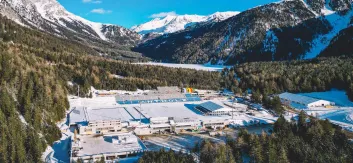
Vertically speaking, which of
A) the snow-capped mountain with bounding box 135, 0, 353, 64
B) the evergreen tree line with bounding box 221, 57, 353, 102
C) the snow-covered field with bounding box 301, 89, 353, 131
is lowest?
the snow-covered field with bounding box 301, 89, 353, 131

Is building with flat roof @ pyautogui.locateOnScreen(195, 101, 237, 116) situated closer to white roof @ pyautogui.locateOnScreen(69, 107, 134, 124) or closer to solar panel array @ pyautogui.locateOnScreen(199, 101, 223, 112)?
solar panel array @ pyautogui.locateOnScreen(199, 101, 223, 112)

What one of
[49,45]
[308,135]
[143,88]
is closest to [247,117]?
[308,135]

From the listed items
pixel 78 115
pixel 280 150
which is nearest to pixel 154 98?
pixel 78 115

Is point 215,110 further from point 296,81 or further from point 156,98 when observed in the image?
point 296,81

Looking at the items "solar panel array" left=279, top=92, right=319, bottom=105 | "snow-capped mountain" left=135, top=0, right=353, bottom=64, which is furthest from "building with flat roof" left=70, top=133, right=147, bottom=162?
"snow-capped mountain" left=135, top=0, right=353, bottom=64

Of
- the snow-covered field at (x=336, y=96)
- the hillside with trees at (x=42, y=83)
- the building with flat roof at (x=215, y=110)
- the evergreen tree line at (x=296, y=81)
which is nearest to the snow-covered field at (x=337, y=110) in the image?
the snow-covered field at (x=336, y=96)

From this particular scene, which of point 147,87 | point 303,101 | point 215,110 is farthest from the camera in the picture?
point 147,87

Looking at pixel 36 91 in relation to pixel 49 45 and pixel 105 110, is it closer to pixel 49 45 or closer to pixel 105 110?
pixel 105 110

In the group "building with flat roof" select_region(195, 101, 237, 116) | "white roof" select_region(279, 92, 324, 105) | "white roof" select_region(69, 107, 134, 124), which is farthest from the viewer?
"white roof" select_region(279, 92, 324, 105)
